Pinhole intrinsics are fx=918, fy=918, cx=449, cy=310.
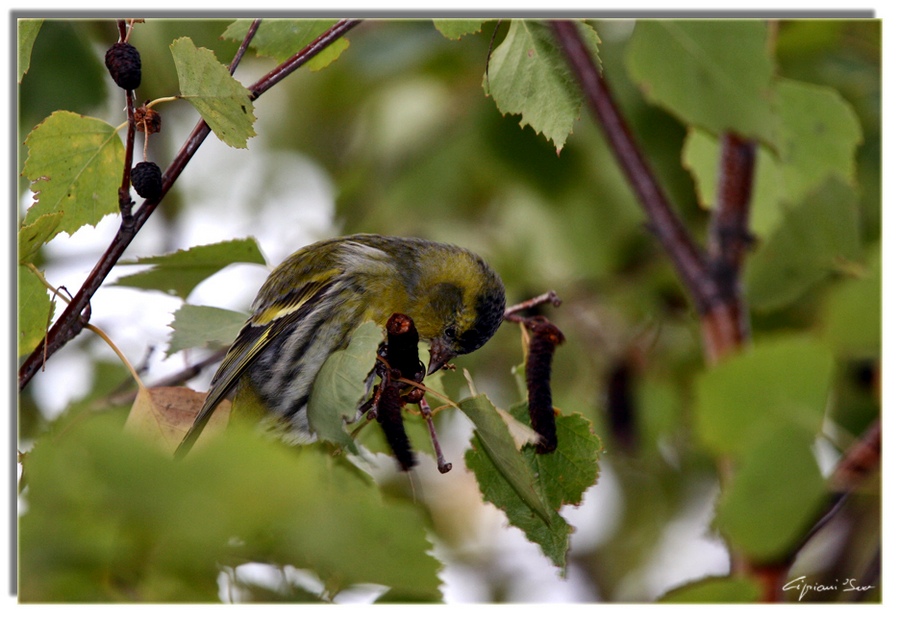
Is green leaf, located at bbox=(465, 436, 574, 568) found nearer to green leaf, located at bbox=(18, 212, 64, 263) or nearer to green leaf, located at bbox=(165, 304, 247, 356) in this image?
green leaf, located at bbox=(165, 304, 247, 356)

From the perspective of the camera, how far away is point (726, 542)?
147cm

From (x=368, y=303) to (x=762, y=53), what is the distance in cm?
75

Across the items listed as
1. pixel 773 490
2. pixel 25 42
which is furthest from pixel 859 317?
pixel 25 42

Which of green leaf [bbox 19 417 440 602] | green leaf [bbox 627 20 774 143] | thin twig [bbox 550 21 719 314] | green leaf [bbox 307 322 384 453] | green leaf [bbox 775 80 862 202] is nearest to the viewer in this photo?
green leaf [bbox 19 417 440 602]

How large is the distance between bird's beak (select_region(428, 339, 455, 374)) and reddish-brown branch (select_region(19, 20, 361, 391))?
0.45m

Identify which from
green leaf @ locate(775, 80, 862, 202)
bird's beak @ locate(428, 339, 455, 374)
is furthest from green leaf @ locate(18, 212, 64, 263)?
green leaf @ locate(775, 80, 862, 202)

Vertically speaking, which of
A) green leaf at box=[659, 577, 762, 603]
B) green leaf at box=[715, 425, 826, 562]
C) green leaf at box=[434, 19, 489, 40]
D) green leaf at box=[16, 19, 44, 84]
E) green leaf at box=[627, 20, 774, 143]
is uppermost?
green leaf at box=[16, 19, 44, 84]

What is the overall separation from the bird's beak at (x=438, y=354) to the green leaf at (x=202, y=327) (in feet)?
0.97

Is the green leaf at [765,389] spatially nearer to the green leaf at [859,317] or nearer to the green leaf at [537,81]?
the green leaf at [859,317]

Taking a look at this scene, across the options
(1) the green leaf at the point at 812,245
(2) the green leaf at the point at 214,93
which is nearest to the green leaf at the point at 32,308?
(2) the green leaf at the point at 214,93

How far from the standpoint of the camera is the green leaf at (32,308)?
3.92ft

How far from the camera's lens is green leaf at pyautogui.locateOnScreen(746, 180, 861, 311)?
56.3 inches
